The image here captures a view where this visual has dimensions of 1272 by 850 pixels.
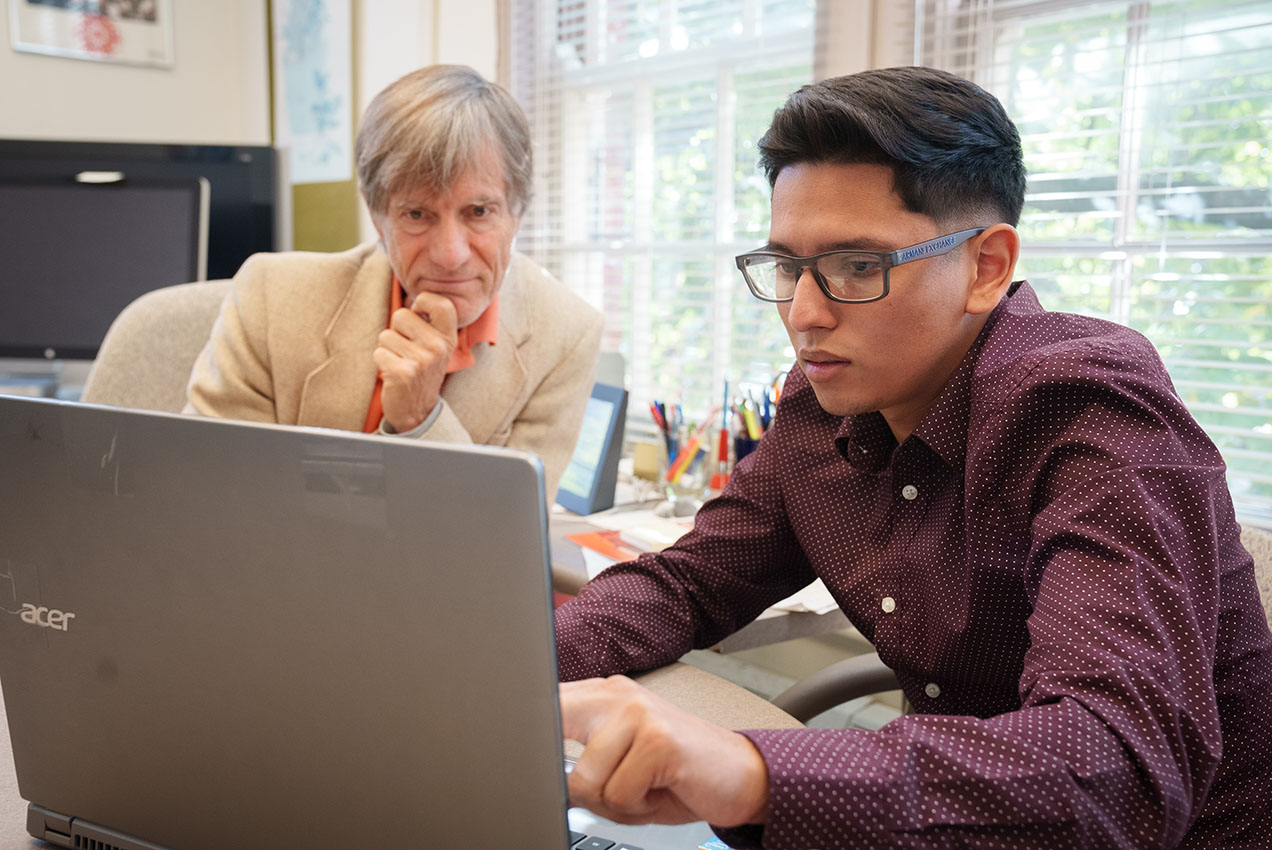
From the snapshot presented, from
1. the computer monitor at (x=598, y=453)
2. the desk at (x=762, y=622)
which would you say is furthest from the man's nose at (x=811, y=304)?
the computer monitor at (x=598, y=453)

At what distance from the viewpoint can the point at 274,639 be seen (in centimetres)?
59

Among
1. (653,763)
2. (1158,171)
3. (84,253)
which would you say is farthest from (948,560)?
(84,253)

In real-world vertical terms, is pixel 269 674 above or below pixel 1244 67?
below

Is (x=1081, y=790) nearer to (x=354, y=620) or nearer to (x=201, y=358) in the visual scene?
(x=354, y=620)

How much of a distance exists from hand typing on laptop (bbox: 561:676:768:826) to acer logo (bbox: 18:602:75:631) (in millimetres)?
327

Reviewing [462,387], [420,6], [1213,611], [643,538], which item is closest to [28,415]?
[1213,611]

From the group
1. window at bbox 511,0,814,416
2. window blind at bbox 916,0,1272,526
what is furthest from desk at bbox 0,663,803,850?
window at bbox 511,0,814,416

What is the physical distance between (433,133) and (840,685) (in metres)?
0.94

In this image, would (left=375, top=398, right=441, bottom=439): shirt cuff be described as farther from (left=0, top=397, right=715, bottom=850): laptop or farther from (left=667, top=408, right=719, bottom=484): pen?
(left=0, top=397, right=715, bottom=850): laptop

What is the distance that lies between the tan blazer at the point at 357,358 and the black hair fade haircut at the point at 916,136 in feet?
2.57

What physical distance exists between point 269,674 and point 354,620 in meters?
0.08

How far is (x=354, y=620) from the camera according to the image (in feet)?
1.84

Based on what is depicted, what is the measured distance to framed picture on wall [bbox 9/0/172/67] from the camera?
3.40 metres

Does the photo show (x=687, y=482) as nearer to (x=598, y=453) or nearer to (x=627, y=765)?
(x=598, y=453)
